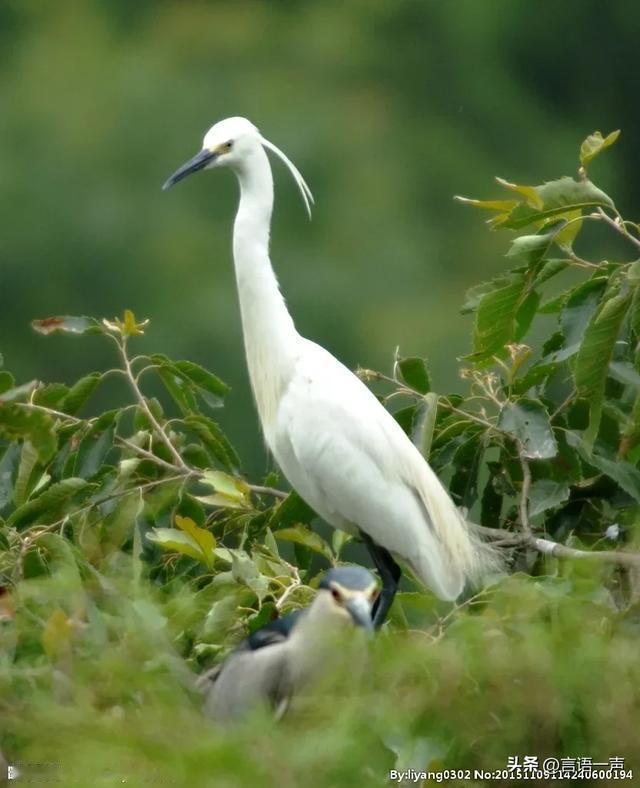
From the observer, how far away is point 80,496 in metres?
2.96

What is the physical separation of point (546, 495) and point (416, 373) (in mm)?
389

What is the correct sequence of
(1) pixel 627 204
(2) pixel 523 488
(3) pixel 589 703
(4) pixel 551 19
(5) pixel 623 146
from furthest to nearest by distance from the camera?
1. (4) pixel 551 19
2. (5) pixel 623 146
3. (1) pixel 627 204
4. (2) pixel 523 488
5. (3) pixel 589 703

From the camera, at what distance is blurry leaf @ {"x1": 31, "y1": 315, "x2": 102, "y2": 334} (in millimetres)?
2949

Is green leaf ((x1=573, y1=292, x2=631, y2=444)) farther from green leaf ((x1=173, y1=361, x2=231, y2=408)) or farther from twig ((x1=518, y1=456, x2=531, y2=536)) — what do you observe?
green leaf ((x1=173, y1=361, x2=231, y2=408))

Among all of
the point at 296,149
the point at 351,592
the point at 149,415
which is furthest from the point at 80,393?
the point at 296,149

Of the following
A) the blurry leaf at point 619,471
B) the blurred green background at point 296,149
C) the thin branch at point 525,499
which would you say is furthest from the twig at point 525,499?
the blurred green background at point 296,149

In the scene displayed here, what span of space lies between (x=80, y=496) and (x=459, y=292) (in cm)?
938

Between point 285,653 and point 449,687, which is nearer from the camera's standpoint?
point 449,687

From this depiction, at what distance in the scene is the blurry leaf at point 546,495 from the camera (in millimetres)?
2838

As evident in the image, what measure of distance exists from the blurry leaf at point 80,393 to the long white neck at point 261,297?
411 mm

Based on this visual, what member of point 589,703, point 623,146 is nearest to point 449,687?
point 589,703

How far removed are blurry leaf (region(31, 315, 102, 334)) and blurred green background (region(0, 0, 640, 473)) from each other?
671 centimetres

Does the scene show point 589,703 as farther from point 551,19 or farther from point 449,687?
point 551,19

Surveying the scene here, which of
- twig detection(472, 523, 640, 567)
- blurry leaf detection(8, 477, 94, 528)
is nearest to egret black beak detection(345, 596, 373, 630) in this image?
twig detection(472, 523, 640, 567)
